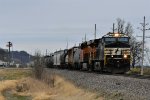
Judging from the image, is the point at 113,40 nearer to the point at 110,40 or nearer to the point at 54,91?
the point at 110,40

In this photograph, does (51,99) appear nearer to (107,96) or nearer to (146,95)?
(107,96)

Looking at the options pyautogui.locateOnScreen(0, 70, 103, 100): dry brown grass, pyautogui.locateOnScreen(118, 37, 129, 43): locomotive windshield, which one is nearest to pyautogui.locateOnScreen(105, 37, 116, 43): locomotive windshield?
pyautogui.locateOnScreen(118, 37, 129, 43): locomotive windshield

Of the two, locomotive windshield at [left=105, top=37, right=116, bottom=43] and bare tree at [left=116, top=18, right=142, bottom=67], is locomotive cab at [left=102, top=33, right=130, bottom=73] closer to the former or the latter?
locomotive windshield at [left=105, top=37, right=116, bottom=43]

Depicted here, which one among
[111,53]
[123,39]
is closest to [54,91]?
[111,53]

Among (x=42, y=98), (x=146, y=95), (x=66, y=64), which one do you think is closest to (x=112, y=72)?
(x=42, y=98)

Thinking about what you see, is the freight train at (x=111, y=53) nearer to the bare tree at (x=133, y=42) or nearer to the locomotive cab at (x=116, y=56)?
the locomotive cab at (x=116, y=56)

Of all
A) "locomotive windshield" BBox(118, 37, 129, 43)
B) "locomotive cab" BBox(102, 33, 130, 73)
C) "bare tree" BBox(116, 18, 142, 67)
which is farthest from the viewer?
"bare tree" BBox(116, 18, 142, 67)

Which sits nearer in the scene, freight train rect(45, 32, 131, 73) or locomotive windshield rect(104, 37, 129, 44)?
freight train rect(45, 32, 131, 73)

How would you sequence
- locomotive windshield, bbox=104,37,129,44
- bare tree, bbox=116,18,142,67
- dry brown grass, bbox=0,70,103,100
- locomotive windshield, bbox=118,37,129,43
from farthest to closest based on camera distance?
1. bare tree, bbox=116,18,142,67
2. locomotive windshield, bbox=118,37,129,43
3. locomotive windshield, bbox=104,37,129,44
4. dry brown grass, bbox=0,70,103,100

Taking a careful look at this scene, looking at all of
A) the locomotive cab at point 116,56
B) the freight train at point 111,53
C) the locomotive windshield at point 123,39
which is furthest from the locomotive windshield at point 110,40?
the locomotive windshield at point 123,39

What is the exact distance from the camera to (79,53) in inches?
2420

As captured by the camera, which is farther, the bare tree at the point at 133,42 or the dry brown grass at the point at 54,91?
the bare tree at the point at 133,42

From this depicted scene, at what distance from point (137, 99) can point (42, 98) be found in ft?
50.8

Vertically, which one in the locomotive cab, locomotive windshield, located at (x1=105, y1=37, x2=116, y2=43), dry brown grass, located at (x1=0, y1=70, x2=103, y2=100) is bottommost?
dry brown grass, located at (x1=0, y1=70, x2=103, y2=100)
